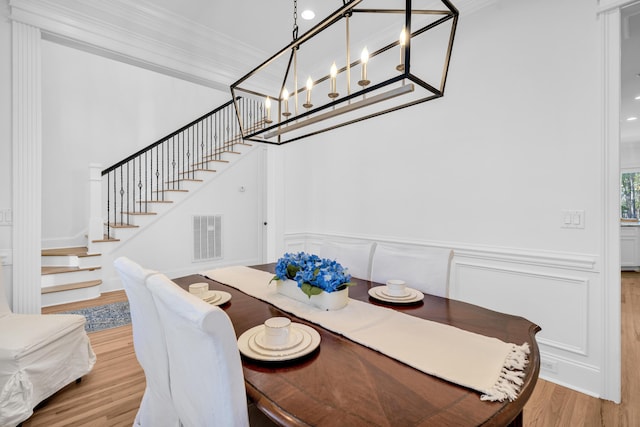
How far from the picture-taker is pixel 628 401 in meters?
1.85

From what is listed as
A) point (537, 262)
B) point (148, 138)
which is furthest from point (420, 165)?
point (148, 138)

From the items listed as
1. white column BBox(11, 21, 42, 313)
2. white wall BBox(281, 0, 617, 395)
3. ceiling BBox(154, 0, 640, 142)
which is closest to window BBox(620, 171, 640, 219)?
ceiling BBox(154, 0, 640, 142)

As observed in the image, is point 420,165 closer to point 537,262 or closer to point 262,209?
point 537,262

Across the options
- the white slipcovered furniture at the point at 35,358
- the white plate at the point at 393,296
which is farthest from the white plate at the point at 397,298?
the white slipcovered furniture at the point at 35,358

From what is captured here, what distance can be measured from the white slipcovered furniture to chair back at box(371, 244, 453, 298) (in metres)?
1.98

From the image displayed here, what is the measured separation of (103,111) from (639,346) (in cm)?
691

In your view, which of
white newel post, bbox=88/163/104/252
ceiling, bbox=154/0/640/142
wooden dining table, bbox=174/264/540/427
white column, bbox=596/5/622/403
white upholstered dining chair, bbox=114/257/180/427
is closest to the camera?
wooden dining table, bbox=174/264/540/427

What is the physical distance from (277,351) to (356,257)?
4.34ft

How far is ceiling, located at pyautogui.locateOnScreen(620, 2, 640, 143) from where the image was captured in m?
2.09

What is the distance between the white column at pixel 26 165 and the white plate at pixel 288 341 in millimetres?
2232

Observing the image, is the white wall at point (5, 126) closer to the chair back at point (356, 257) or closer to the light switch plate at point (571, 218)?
the chair back at point (356, 257)

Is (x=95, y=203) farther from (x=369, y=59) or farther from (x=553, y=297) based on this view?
(x=553, y=297)

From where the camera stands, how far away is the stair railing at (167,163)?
4812 mm

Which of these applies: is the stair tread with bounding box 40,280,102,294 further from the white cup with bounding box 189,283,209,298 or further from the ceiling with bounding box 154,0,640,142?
the ceiling with bounding box 154,0,640,142
